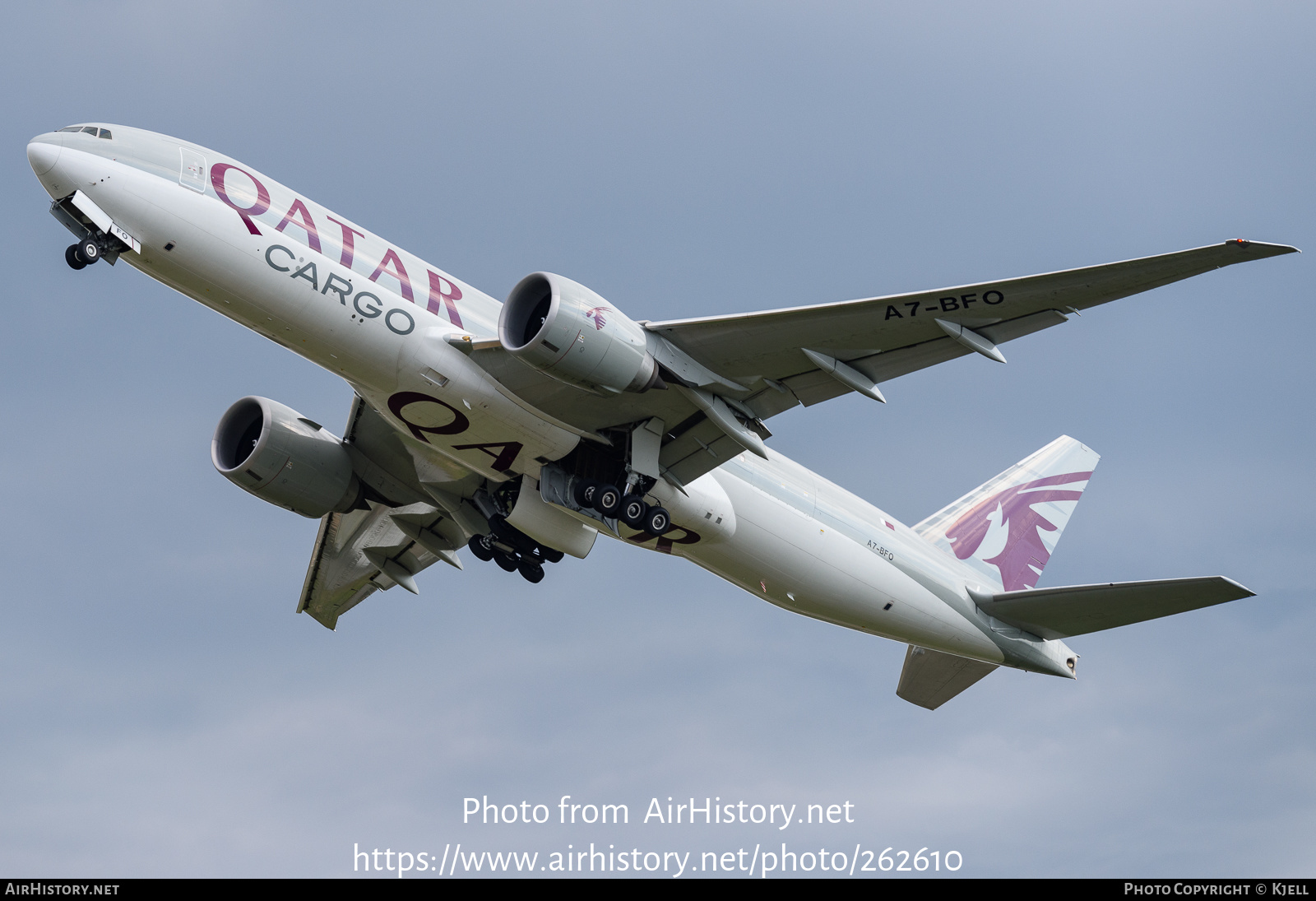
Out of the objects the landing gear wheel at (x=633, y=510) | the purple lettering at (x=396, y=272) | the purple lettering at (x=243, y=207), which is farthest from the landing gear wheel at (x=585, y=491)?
the purple lettering at (x=243, y=207)

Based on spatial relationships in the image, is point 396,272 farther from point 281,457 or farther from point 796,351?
point 796,351

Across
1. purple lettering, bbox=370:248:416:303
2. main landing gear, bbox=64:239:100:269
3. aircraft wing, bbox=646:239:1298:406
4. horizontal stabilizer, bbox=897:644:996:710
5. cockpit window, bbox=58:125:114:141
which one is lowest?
horizontal stabilizer, bbox=897:644:996:710

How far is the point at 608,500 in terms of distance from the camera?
2208 centimetres

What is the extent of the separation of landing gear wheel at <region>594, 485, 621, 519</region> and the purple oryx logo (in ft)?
30.9

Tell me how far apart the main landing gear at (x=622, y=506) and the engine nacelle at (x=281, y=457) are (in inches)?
239

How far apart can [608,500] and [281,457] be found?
282 inches

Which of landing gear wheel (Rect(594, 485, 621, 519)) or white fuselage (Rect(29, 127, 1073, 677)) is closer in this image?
white fuselage (Rect(29, 127, 1073, 677))

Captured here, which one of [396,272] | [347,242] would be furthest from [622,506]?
[347,242]

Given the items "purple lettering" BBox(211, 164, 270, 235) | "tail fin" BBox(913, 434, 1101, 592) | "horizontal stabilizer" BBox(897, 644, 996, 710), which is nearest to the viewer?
"purple lettering" BBox(211, 164, 270, 235)

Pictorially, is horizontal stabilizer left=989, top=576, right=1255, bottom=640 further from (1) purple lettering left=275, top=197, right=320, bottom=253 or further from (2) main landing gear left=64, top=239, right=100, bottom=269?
(2) main landing gear left=64, top=239, right=100, bottom=269

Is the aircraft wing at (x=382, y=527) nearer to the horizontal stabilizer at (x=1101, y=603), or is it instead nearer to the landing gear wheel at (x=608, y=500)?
the landing gear wheel at (x=608, y=500)

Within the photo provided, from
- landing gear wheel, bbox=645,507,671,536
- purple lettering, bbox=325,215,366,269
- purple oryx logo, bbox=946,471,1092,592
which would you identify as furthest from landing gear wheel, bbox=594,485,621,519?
purple oryx logo, bbox=946,471,1092,592

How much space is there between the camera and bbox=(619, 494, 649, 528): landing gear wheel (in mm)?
21969

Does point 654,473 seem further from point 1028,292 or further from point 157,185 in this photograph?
point 157,185
